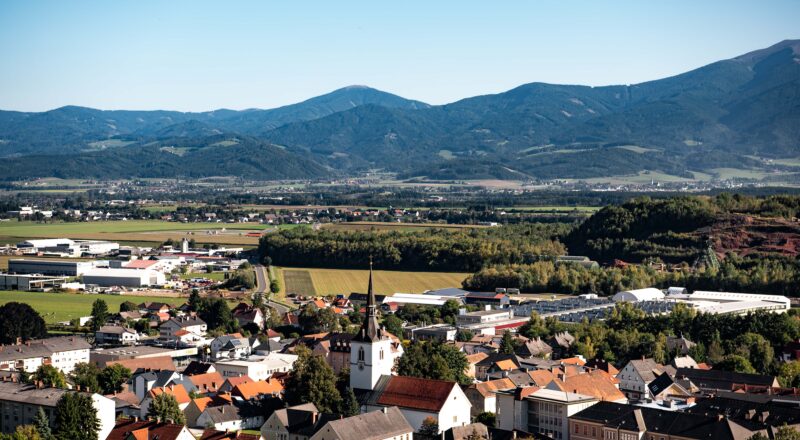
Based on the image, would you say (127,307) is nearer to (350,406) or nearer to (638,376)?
(350,406)

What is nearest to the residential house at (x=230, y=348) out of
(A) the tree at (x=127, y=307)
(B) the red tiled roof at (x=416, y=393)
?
(A) the tree at (x=127, y=307)

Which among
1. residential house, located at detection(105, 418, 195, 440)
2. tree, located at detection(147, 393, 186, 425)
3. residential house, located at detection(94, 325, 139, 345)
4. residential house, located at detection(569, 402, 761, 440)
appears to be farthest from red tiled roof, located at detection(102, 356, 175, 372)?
residential house, located at detection(569, 402, 761, 440)

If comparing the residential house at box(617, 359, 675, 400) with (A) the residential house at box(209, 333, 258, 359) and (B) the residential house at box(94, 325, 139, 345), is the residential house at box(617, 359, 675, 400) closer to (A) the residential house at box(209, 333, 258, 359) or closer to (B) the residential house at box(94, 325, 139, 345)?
(A) the residential house at box(209, 333, 258, 359)

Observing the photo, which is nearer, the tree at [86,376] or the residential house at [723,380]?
the residential house at [723,380]

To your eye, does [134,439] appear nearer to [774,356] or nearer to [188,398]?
[188,398]

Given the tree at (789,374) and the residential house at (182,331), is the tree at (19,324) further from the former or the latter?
the tree at (789,374)

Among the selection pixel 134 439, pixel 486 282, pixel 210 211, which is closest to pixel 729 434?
pixel 134 439
